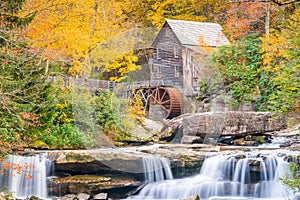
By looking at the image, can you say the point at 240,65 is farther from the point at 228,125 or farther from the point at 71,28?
the point at 71,28

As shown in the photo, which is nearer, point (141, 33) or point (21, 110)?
point (21, 110)

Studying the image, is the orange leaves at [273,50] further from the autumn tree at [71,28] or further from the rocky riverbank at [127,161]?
the autumn tree at [71,28]

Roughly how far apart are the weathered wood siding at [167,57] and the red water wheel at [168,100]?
0.86 metres

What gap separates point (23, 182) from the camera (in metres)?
9.56

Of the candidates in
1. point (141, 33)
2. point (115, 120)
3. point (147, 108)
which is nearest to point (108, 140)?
point (115, 120)

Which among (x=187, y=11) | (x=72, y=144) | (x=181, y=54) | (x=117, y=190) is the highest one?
(x=187, y=11)

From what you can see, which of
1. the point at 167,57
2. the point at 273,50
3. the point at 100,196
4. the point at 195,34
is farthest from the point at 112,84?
the point at 100,196

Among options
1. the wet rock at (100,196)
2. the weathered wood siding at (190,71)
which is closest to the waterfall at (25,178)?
the wet rock at (100,196)

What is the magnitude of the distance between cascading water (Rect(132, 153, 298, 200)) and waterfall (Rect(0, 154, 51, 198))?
8.57ft

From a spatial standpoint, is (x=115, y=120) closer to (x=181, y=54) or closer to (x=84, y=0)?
(x=84, y=0)

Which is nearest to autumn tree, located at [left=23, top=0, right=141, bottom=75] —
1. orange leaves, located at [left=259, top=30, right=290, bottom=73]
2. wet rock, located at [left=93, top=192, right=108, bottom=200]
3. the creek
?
the creek

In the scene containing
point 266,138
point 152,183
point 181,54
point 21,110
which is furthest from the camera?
point 181,54

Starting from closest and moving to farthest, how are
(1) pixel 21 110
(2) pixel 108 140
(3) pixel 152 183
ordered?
1. (1) pixel 21 110
2. (3) pixel 152 183
3. (2) pixel 108 140

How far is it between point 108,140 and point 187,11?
48.3ft
